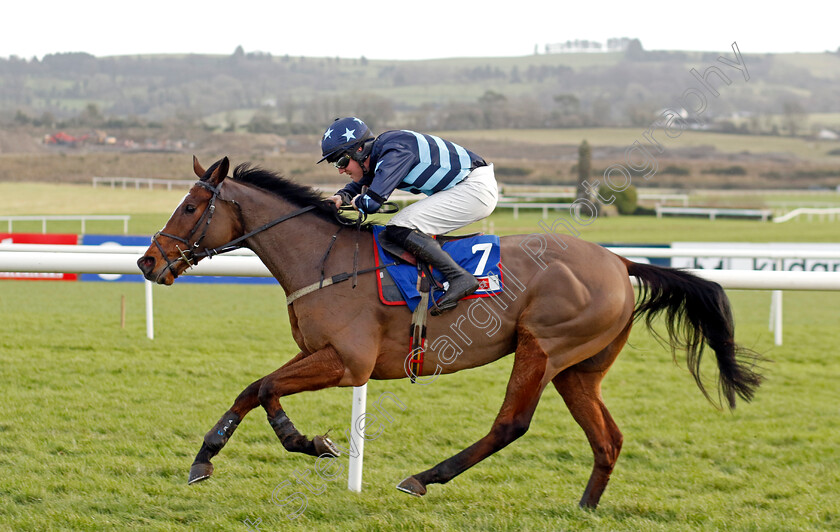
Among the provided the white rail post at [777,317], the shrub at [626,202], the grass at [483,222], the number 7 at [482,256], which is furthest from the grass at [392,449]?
the shrub at [626,202]

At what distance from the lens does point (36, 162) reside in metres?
39.0

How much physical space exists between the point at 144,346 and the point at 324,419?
2845mm

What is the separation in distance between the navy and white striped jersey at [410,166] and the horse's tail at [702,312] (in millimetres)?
879

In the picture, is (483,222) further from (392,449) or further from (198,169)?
(198,169)

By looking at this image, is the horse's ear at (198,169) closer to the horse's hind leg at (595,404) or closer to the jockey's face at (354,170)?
the jockey's face at (354,170)

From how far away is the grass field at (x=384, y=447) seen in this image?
3.19 meters

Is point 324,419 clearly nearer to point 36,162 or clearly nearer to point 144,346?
point 144,346

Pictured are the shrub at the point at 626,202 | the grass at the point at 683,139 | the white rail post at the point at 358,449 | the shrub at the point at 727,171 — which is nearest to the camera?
the white rail post at the point at 358,449

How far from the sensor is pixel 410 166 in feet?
10.4

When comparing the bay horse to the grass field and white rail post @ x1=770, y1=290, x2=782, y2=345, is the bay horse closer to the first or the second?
the grass field

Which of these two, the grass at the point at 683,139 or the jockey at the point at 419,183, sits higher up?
the grass at the point at 683,139

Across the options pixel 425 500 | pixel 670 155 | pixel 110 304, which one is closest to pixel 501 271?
pixel 425 500

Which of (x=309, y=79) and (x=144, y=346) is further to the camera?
(x=309, y=79)

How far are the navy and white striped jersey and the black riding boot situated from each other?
23 cm
